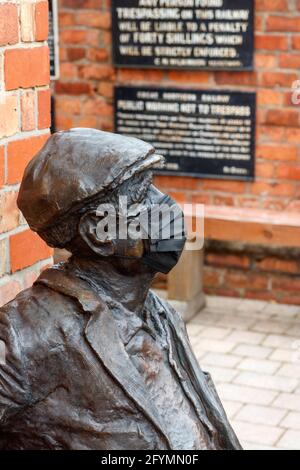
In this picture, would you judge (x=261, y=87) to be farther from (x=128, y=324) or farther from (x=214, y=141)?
(x=128, y=324)

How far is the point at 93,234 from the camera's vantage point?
7.61 ft

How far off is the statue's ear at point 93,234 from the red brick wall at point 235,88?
4689 mm

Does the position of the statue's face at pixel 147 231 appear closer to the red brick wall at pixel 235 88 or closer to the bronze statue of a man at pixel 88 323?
the bronze statue of a man at pixel 88 323

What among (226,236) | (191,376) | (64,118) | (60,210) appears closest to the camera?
(60,210)

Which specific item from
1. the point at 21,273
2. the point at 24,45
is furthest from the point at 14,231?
the point at 24,45

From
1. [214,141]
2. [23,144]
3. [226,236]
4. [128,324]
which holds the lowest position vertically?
[226,236]

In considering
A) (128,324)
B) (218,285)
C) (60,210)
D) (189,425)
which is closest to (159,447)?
(189,425)

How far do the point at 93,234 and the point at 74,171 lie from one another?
15 centimetres

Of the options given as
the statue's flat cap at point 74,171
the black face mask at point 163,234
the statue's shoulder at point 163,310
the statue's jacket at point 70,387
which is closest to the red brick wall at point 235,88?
the statue's shoulder at point 163,310

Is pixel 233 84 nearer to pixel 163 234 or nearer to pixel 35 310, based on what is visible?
pixel 163 234

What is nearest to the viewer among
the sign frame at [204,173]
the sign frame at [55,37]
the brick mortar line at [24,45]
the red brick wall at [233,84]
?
the brick mortar line at [24,45]

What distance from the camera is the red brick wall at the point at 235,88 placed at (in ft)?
22.4

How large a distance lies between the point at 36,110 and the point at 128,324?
89cm
